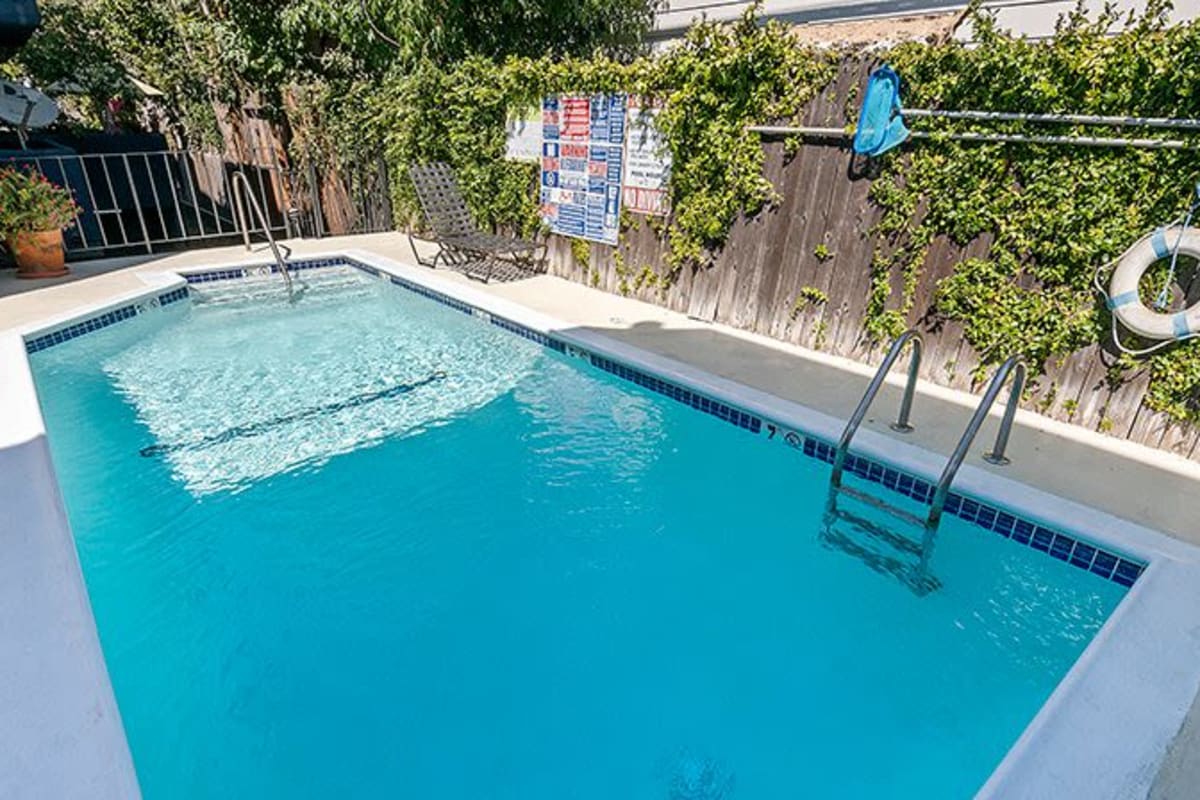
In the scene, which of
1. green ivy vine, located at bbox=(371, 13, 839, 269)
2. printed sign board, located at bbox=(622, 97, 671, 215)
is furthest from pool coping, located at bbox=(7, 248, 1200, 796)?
printed sign board, located at bbox=(622, 97, 671, 215)

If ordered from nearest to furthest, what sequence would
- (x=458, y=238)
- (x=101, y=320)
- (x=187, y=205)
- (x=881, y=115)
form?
1. (x=881, y=115)
2. (x=101, y=320)
3. (x=458, y=238)
4. (x=187, y=205)

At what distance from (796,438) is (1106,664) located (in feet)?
6.37

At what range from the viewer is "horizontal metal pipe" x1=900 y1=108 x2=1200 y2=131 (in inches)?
133

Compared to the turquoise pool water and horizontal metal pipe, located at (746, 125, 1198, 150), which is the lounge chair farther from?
horizontal metal pipe, located at (746, 125, 1198, 150)

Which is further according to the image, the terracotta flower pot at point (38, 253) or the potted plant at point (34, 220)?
the terracotta flower pot at point (38, 253)

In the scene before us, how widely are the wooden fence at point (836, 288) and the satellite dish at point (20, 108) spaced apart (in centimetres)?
926

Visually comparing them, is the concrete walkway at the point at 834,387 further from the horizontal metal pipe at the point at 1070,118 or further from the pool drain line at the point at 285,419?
the horizontal metal pipe at the point at 1070,118

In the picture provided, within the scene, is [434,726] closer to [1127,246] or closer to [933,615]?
[933,615]

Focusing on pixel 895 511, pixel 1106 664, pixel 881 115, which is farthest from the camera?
pixel 881 115

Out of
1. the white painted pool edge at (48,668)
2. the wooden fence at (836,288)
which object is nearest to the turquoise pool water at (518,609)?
the white painted pool edge at (48,668)

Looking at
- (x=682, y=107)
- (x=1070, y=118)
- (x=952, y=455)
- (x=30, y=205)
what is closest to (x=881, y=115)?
(x=1070, y=118)

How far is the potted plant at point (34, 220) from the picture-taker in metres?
6.40

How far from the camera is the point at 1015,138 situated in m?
3.87

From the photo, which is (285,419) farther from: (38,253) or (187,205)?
(187,205)
